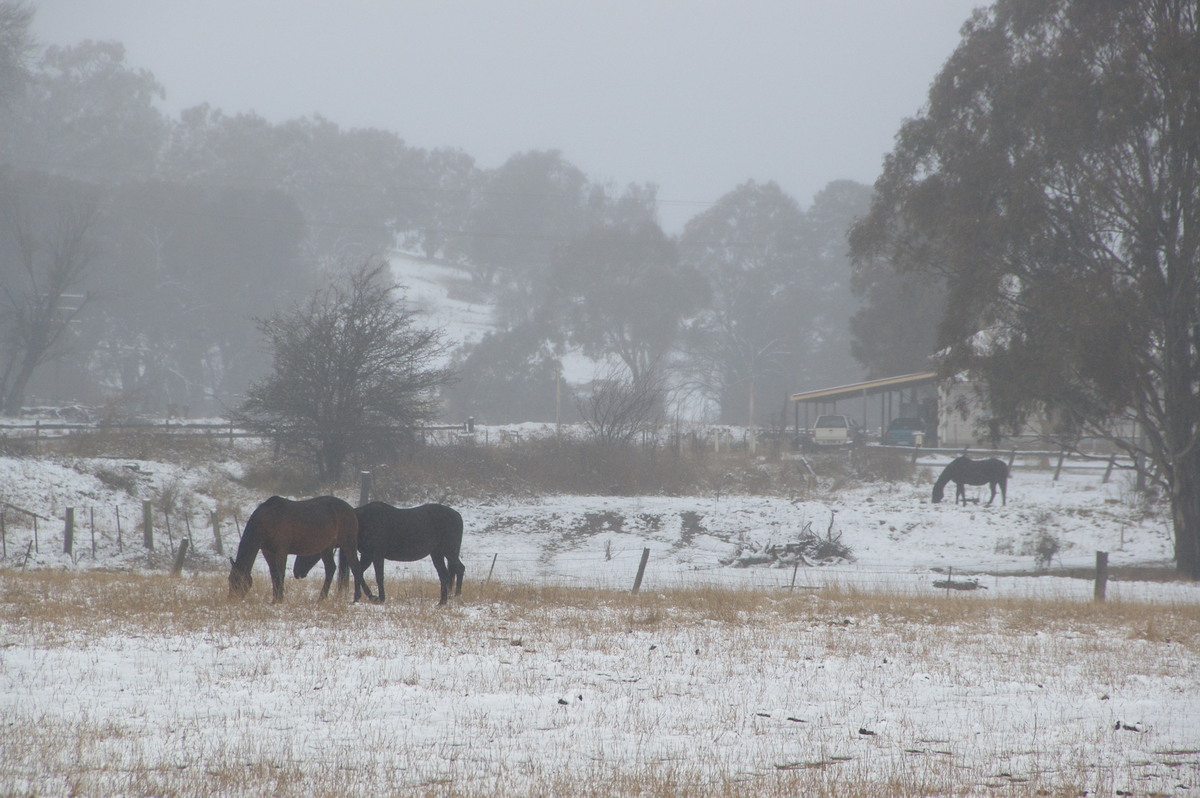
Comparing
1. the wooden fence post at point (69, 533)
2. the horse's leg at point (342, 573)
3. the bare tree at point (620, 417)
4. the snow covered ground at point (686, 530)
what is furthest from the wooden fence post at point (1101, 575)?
the bare tree at point (620, 417)

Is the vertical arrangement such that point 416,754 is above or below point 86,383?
below

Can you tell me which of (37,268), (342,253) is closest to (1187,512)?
(37,268)

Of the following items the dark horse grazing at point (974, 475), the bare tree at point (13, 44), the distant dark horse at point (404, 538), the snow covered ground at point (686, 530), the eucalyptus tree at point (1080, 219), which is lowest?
the snow covered ground at point (686, 530)

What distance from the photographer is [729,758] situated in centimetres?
661

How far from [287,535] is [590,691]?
19.3 ft

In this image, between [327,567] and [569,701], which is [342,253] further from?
[569,701]

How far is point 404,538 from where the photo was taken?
13.8 meters

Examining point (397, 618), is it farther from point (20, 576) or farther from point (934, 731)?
point (20, 576)

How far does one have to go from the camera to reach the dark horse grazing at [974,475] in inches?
1294

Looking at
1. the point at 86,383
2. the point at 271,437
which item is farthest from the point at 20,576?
the point at 86,383

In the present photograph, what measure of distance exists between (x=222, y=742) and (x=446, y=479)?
2873 cm

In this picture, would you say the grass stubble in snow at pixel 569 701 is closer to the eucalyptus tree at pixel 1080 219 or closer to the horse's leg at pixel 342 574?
the horse's leg at pixel 342 574

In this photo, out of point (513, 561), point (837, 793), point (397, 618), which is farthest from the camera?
point (513, 561)

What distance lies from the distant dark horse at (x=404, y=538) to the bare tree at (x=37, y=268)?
45326mm
